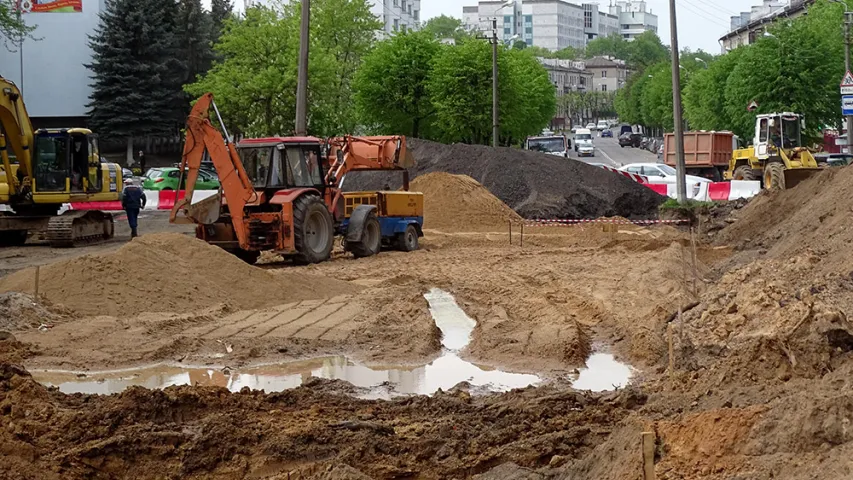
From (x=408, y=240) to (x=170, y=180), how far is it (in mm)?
20745

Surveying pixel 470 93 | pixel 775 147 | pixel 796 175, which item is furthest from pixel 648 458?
pixel 470 93

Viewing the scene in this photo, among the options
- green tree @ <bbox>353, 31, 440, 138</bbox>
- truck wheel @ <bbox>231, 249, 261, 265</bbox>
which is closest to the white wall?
green tree @ <bbox>353, 31, 440, 138</bbox>

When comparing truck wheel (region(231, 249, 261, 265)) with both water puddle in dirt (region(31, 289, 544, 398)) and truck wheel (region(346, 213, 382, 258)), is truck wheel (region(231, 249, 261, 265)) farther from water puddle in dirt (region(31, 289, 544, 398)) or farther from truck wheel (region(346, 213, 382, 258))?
water puddle in dirt (region(31, 289, 544, 398))

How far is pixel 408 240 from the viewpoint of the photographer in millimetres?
26219

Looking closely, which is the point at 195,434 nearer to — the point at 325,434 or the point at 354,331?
the point at 325,434

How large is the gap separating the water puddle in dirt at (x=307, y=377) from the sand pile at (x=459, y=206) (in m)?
18.7

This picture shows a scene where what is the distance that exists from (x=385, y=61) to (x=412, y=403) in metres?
44.6

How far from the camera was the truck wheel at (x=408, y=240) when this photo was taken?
26.0m

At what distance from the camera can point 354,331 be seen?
14.7 metres

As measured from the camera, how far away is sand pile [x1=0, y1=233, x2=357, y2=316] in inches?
625

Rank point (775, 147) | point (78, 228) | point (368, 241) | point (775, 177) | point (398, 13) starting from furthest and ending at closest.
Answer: point (398, 13) → point (775, 147) → point (775, 177) → point (78, 228) → point (368, 241)

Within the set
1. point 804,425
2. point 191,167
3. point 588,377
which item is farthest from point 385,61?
point 804,425

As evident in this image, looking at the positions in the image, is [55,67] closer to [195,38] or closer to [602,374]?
[195,38]

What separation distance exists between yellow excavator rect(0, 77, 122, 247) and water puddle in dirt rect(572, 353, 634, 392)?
17.2m
